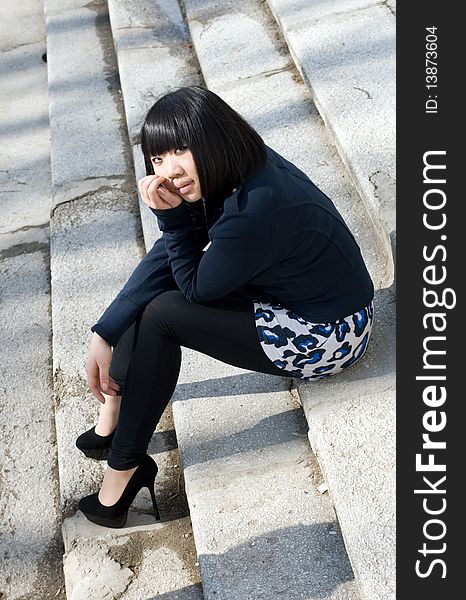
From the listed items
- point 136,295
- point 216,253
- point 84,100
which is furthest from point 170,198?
point 84,100

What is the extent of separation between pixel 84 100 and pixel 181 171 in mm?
2250

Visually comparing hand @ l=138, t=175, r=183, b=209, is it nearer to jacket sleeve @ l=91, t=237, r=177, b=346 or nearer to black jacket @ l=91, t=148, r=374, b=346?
black jacket @ l=91, t=148, r=374, b=346

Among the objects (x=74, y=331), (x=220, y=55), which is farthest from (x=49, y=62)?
(x=74, y=331)

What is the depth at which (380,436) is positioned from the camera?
2033 millimetres

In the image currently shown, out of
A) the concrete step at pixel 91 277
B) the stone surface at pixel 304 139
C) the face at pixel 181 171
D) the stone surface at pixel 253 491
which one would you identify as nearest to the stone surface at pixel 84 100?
the concrete step at pixel 91 277

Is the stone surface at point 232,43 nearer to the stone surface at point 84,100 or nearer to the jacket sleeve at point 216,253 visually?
the stone surface at point 84,100

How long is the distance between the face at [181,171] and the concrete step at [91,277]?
749 millimetres

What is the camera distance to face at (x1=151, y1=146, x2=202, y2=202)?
194 cm

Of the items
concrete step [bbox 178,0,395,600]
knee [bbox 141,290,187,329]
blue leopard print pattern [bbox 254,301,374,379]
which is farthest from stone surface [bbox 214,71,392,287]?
knee [bbox 141,290,187,329]

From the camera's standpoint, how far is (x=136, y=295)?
6.98ft

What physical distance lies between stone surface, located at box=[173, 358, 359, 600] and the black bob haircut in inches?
23.9

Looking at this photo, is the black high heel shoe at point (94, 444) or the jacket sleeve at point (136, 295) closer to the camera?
the jacket sleeve at point (136, 295)

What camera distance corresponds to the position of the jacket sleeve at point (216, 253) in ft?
6.33

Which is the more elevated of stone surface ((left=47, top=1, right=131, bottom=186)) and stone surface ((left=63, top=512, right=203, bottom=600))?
stone surface ((left=63, top=512, right=203, bottom=600))
